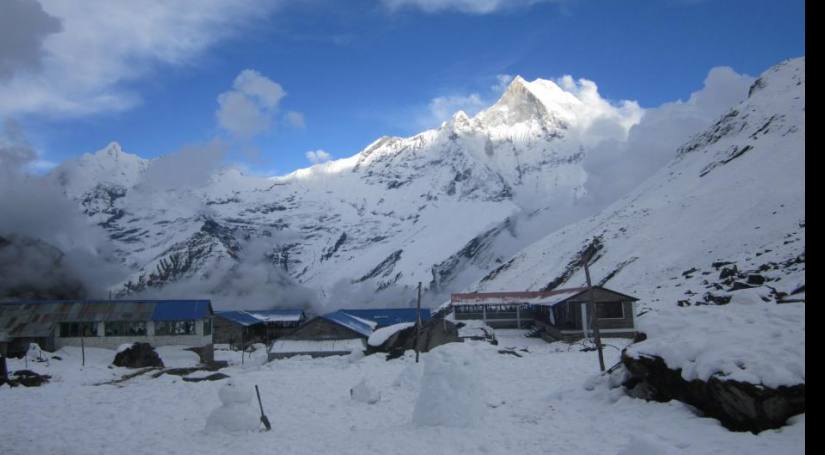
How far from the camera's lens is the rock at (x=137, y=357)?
120 feet

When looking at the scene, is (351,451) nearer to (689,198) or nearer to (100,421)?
(100,421)

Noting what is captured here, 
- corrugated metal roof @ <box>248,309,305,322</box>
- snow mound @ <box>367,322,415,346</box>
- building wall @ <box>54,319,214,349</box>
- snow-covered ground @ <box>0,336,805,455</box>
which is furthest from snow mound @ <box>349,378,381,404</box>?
corrugated metal roof @ <box>248,309,305,322</box>

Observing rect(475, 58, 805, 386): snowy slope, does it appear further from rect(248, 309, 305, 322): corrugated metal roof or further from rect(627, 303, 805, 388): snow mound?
rect(248, 309, 305, 322): corrugated metal roof

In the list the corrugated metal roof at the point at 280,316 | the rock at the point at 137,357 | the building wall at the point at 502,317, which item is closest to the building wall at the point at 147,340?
the rock at the point at 137,357

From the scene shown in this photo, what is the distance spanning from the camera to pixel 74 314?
44.7 m

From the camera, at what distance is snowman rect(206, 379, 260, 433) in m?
15.6

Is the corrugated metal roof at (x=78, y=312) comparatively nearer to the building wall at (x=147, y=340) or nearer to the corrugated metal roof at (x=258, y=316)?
the building wall at (x=147, y=340)

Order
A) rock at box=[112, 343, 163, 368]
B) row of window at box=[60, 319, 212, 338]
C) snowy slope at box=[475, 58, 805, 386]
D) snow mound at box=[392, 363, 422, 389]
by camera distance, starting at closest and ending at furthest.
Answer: snowy slope at box=[475, 58, 805, 386], snow mound at box=[392, 363, 422, 389], rock at box=[112, 343, 163, 368], row of window at box=[60, 319, 212, 338]

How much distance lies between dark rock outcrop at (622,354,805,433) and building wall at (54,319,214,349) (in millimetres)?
39770

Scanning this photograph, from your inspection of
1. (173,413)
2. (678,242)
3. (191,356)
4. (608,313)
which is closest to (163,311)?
(191,356)

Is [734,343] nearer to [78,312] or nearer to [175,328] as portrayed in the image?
[175,328]

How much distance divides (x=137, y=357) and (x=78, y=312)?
11.8m

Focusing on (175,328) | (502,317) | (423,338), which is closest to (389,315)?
(502,317)

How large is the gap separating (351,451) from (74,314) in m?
40.1
